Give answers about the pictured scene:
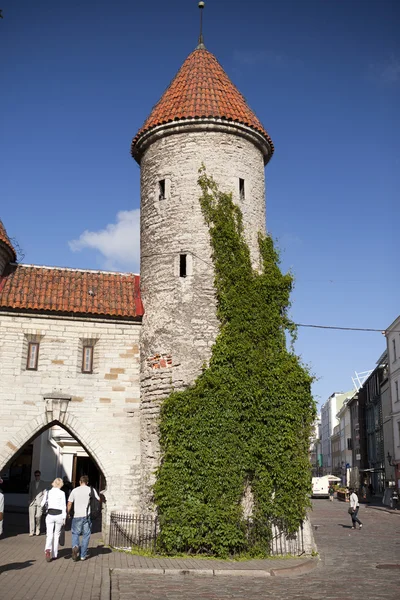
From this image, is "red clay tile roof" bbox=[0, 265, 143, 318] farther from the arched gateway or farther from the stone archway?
the stone archway

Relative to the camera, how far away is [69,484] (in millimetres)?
29016

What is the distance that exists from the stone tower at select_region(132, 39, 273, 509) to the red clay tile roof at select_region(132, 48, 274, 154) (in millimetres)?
36

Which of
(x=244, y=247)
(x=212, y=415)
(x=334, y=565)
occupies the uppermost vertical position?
(x=244, y=247)

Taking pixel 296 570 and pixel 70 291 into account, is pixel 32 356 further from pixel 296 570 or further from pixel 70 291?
pixel 296 570

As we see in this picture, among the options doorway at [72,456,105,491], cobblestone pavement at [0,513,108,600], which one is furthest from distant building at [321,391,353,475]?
cobblestone pavement at [0,513,108,600]

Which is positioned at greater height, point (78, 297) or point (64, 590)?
point (78, 297)

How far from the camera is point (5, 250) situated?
18.6m

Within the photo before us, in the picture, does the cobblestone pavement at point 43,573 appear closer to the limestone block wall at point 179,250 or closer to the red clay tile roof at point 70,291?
the limestone block wall at point 179,250

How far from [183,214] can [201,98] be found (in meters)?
4.03

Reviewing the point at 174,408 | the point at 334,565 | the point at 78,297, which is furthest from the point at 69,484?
the point at 334,565

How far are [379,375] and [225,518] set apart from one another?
43.7 metres

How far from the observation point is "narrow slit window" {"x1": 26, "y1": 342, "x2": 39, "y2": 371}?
56.6 ft

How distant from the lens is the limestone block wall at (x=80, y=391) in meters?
16.7

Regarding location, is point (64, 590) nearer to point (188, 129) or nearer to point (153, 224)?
point (153, 224)
